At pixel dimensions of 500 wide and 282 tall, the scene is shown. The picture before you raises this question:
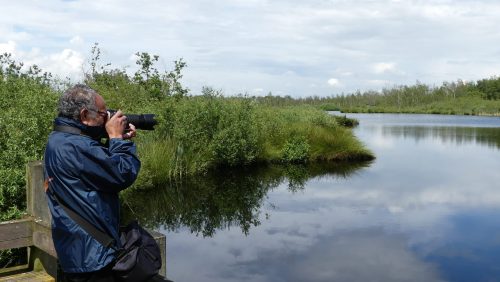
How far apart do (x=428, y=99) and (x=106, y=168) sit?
97032 mm

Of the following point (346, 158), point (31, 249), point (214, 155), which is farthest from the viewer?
point (346, 158)

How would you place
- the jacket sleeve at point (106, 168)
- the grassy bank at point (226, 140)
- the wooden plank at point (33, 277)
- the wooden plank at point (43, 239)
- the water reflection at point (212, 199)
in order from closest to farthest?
the jacket sleeve at point (106, 168), the wooden plank at point (43, 239), the wooden plank at point (33, 277), the water reflection at point (212, 199), the grassy bank at point (226, 140)

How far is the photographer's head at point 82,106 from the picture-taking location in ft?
8.50

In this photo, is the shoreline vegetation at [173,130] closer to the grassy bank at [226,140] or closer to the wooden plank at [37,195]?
the grassy bank at [226,140]

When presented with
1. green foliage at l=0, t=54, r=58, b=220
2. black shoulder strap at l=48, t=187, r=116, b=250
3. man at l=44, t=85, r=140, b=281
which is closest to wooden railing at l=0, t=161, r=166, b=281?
man at l=44, t=85, r=140, b=281

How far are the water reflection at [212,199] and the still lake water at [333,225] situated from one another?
0.03 meters

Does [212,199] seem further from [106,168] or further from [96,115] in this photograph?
[106,168]

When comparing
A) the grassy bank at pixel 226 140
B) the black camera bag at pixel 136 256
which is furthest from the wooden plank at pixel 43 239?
the grassy bank at pixel 226 140

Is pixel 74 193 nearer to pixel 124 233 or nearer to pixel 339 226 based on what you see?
pixel 124 233

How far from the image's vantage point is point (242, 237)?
383 inches

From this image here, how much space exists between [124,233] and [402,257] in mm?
6923

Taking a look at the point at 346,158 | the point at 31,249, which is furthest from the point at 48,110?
the point at 346,158

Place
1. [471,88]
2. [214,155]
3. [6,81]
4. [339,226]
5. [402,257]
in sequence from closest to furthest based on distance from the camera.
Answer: [402,257] → [6,81] → [339,226] → [214,155] → [471,88]

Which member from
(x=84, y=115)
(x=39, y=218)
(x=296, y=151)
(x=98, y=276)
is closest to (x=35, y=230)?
(x=39, y=218)
